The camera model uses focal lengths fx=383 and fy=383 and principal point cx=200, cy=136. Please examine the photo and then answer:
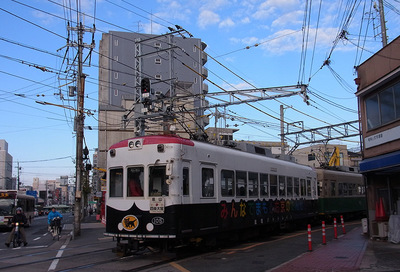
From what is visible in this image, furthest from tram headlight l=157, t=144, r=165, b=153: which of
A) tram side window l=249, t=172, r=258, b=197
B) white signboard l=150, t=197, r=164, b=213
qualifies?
tram side window l=249, t=172, r=258, b=197

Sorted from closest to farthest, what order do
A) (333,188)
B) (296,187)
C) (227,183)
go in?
(227,183) → (296,187) → (333,188)

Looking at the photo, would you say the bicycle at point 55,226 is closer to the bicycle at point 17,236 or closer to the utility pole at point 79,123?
the utility pole at point 79,123

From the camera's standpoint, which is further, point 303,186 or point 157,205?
point 303,186

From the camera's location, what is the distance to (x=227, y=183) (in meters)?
12.0

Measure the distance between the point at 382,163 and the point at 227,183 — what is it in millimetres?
5117

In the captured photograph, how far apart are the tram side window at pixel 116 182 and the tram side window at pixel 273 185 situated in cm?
642

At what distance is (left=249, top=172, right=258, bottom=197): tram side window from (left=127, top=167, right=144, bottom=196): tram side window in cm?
Answer: 450

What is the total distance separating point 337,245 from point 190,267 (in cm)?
576

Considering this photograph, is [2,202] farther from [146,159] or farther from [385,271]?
[385,271]

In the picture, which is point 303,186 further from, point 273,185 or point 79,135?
point 79,135

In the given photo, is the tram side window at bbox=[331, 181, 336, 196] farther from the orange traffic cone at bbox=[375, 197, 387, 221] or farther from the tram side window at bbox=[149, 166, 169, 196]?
the tram side window at bbox=[149, 166, 169, 196]

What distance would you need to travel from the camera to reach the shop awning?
11801 mm

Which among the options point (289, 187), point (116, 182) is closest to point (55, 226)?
point (116, 182)

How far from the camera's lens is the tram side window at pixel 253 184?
13359 mm
